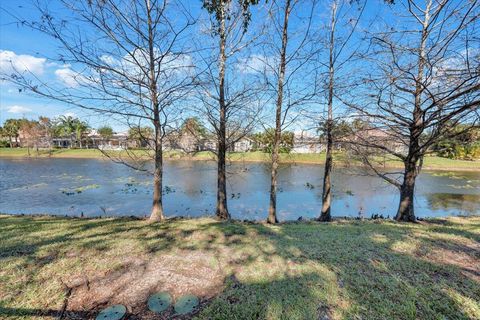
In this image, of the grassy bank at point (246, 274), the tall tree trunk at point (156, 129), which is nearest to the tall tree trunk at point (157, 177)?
the tall tree trunk at point (156, 129)

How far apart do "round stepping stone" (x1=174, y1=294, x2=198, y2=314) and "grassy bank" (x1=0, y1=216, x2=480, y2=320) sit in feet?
0.24

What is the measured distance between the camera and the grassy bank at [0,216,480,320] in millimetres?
2090

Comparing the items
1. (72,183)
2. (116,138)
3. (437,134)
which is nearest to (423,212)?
(437,134)

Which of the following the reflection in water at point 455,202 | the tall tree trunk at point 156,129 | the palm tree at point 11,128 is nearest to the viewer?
the tall tree trunk at point 156,129

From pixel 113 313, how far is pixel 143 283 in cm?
43

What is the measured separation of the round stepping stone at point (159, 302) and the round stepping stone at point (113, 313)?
8.3 inches

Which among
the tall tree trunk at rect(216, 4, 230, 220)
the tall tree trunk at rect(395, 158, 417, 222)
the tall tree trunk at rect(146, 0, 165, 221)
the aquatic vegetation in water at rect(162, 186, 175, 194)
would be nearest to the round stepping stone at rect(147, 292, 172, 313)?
the tall tree trunk at rect(146, 0, 165, 221)

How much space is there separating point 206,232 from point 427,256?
3182 millimetres

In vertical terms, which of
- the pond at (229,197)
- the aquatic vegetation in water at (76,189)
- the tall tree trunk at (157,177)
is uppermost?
the tall tree trunk at (157,177)

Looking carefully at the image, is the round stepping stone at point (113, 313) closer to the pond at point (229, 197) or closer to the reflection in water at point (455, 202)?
the pond at point (229, 197)

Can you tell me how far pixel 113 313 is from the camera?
6.66 feet

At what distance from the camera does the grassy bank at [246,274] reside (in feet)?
6.86

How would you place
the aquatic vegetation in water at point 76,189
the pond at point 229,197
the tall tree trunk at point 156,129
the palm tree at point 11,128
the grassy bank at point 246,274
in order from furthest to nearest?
the palm tree at point 11,128 < the aquatic vegetation in water at point 76,189 < the pond at point 229,197 < the tall tree trunk at point 156,129 < the grassy bank at point 246,274

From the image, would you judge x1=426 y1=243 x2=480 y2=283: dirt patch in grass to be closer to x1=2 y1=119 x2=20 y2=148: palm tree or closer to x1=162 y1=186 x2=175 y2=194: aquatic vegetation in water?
x1=162 y1=186 x2=175 y2=194: aquatic vegetation in water
